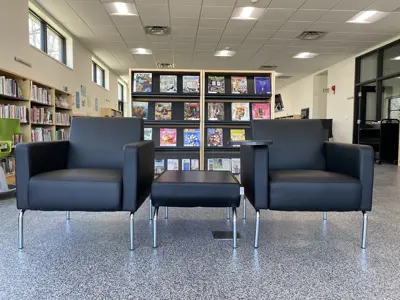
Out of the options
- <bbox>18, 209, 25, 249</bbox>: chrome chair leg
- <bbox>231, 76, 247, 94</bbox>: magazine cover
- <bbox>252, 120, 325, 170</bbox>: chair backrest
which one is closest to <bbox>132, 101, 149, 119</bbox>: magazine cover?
<bbox>231, 76, 247, 94</bbox>: magazine cover

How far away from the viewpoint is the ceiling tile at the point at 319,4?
4.88 m

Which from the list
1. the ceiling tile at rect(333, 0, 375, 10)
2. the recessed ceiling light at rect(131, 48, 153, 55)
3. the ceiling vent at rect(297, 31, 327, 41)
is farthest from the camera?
the recessed ceiling light at rect(131, 48, 153, 55)

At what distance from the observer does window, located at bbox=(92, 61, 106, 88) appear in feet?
29.1

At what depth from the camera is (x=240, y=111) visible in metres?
3.58

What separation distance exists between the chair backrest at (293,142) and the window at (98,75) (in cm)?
772

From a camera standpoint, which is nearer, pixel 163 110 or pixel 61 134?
pixel 163 110

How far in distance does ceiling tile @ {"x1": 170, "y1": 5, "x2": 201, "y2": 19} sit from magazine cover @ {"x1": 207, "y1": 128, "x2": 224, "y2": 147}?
273 centimetres

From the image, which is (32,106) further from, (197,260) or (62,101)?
(197,260)

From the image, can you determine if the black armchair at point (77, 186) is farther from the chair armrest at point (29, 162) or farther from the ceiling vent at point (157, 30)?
the ceiling vent at point (157, 30)

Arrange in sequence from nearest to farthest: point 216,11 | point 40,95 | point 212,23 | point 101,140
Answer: point 101,140
point 40,95
point 216,11
point 212,23

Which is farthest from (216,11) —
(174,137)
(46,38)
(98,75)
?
(98,75)

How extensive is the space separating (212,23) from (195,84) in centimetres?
298

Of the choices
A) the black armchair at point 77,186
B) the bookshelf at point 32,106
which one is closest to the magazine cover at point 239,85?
the black armchair at point 77,186

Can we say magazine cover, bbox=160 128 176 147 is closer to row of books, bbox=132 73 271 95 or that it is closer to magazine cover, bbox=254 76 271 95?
row of books, bbox=132 73 271 95
